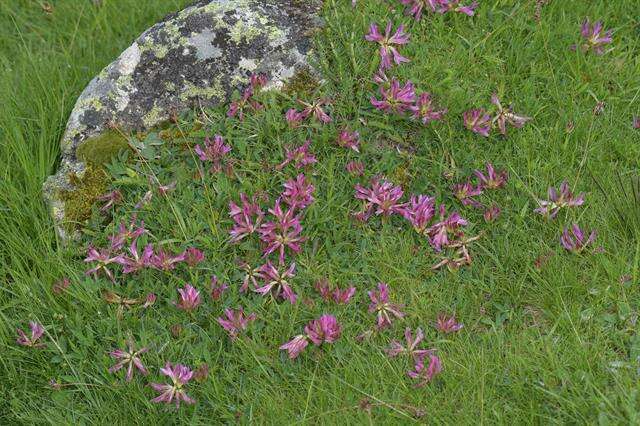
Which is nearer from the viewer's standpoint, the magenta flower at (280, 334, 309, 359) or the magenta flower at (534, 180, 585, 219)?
the magenta flower at (280, 334, 309, 359)

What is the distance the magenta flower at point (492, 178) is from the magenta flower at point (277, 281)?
43.6 inches

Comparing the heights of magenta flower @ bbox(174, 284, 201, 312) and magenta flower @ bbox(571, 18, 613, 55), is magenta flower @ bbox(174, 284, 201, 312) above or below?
below

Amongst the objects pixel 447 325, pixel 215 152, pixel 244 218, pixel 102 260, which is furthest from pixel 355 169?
pixel 102 260

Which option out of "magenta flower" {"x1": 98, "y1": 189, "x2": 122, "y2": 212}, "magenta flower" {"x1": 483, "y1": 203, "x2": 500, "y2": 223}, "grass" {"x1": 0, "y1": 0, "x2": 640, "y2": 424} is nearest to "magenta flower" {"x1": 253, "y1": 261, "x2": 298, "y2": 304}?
"grass" {"x1": 0, "y1": 0, "x2": 640, "y2": 424}

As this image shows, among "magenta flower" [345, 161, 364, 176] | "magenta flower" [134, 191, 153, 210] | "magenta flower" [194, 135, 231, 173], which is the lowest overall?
"magenta flower" [345, 161, 364, 176]

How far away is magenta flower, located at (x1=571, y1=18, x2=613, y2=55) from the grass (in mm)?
62

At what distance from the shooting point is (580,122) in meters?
4.29

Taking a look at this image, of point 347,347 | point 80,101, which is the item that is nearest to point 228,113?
point 80,101

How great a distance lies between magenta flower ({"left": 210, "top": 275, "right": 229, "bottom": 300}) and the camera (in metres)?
3.76

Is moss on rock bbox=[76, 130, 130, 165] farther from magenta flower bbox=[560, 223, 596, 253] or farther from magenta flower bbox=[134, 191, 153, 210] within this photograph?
magenta flower bbox=[560, 223, 596, 253]

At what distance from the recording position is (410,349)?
3516 mm

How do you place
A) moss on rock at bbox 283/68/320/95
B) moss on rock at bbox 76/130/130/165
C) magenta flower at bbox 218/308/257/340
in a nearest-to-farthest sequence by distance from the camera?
magenta flower at bbox 218/308/257/340 → moss on rock at bbox 76/130/130/165 → moss on rock at bbox 283/68/320/95

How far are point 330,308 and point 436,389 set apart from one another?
0.66 m

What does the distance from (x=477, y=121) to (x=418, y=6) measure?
2.87ft
